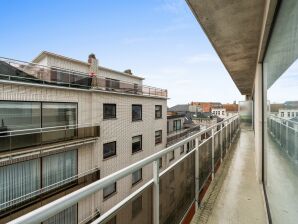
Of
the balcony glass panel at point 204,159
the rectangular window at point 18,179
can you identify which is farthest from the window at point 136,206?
the rectangular window at point 18,179

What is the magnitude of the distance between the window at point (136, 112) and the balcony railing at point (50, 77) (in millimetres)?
1215

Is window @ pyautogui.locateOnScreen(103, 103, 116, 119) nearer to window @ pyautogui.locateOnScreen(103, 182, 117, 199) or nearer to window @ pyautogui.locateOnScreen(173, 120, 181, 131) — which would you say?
window @ pyautogui.locateOnScreen(103, 182, 117, 199)

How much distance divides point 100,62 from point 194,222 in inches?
509

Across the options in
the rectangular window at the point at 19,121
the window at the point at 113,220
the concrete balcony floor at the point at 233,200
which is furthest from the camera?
the rectangular window at the point at 19,121

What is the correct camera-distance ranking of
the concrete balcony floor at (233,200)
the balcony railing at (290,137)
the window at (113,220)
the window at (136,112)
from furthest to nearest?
the window at (136,112)
the concrete balcony floor at (233,200)
the balcony railing at (290,137)
the window at (113,220)

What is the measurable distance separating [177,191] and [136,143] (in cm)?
1013

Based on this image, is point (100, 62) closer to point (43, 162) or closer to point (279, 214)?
point (43, 162)

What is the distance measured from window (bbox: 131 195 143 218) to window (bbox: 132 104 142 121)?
1029 cm

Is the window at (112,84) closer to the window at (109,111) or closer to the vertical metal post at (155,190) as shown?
the window at (109,111)

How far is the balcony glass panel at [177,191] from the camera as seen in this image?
53.7 inches

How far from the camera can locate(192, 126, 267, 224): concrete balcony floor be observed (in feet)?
6.38

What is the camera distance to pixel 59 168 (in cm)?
736

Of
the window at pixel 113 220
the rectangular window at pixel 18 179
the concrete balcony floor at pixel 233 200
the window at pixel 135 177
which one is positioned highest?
the window at pixel 113 220

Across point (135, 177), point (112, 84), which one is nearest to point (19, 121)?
point (112, 84)
